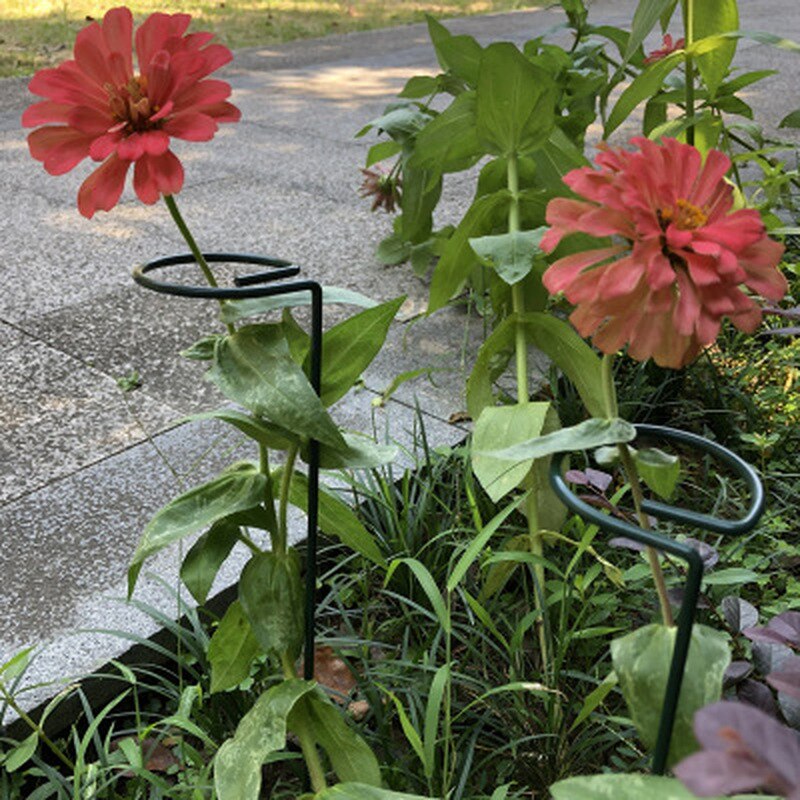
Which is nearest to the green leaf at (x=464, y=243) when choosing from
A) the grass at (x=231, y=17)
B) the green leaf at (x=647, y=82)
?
the green leaf at (x=647, y=82)

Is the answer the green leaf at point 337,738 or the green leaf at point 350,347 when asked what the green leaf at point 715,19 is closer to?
the green leaf at point 350,347

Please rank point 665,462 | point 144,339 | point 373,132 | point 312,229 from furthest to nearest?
1. point 373,132
2. point 312,229
3. point 144,339
4. point 665,462

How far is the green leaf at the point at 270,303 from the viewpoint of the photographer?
104 cm

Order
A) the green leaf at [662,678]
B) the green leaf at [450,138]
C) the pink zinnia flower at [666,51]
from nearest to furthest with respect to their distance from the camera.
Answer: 1. the green leaf at [662,678]
2. the green leaf at [450,138]
3. the pink zinnia flower at [666,51]

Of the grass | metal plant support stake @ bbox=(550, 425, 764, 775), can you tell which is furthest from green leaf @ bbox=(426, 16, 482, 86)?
the grass

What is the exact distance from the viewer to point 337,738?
1.20 meters

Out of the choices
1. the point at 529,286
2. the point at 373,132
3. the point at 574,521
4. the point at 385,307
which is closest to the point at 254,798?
the point at 385,307

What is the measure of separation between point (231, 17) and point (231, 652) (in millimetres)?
6825

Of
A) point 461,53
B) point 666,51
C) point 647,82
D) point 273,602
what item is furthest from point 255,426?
point 666,51

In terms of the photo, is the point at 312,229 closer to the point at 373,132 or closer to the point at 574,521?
the point at 373,132

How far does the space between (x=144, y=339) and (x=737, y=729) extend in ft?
7.13

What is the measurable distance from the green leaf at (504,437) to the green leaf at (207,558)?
14.4 inches

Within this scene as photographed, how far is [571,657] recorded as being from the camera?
1.58 metres

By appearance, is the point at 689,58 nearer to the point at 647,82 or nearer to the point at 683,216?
the point at 647,82
